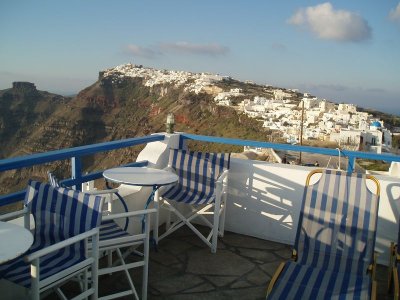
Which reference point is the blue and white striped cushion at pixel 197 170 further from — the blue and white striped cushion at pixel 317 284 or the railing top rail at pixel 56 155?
the blue and white striped cushion at pixel 317 284

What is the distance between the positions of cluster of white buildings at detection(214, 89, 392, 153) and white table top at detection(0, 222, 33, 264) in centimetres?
3113

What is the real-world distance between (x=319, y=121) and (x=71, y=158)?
62.4 m

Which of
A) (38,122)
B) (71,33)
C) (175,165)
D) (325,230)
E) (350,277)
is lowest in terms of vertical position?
(38,122)

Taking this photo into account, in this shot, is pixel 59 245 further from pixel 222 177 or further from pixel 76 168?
pixel 222 177

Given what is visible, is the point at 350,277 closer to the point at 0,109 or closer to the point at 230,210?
the point at 230,210

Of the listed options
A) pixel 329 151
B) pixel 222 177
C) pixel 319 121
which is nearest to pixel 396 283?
pixel 329 151

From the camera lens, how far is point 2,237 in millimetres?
1775

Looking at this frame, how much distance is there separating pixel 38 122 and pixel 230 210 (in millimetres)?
76896

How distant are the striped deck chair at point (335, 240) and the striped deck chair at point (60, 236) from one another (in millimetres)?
1125

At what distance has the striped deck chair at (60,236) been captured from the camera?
189cm

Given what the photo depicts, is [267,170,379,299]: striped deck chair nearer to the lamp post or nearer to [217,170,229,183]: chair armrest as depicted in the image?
[217,170,229,183]: chair armrest

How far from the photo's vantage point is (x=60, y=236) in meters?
2.20

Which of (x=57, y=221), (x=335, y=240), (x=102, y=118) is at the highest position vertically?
(x=57, y=221)

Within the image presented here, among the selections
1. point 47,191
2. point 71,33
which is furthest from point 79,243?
point 71,33
